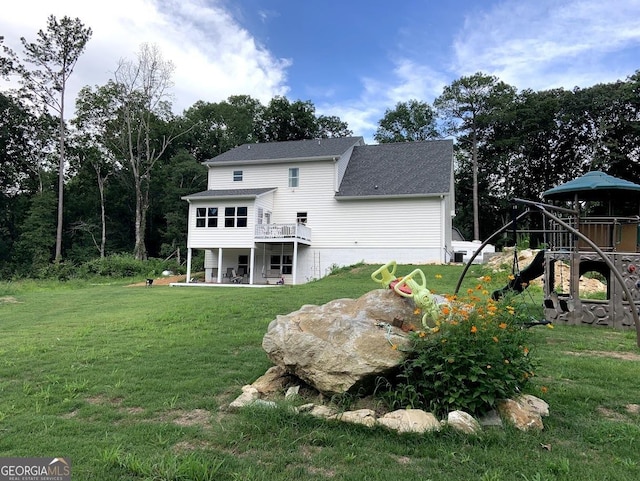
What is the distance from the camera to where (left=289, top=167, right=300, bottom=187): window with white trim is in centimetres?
2472

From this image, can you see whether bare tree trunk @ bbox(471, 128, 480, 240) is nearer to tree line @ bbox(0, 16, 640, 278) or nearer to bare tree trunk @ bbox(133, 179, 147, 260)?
tree line @ bbox(0, 16, 640, 278)

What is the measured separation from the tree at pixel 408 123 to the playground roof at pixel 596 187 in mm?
34279

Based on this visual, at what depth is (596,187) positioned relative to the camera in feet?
31.0

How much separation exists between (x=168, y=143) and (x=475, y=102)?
27.1 metres

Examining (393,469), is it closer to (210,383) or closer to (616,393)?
(210,383)

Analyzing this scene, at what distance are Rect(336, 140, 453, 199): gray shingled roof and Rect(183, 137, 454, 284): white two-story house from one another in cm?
6

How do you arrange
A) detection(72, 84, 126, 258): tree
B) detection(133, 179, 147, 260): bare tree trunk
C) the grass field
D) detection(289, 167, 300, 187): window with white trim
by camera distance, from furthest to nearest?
detection(72, 84, 126, 258): tree → detection(133, 179, 147, 260): bare tree trunk → detection(289, 167, 300, 187): window with white trim → the grass field

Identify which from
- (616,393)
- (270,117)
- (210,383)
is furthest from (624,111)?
(210,383)

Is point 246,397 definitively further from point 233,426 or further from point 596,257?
point 596,257

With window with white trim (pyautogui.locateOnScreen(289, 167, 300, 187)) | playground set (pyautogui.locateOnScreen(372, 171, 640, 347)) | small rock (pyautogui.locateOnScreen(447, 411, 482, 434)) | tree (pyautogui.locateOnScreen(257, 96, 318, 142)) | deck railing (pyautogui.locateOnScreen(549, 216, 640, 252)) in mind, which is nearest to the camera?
small rock (pyautogui.locateOnScreen(447, 411, 482, 434))

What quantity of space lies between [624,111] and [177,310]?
39697 millimetres

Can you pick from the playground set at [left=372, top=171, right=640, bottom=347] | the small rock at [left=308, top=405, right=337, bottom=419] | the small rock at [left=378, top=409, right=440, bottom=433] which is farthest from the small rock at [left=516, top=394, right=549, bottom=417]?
the playground set at [left=372, top=171, right=640, bottom=347]

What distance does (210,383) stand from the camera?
492cm

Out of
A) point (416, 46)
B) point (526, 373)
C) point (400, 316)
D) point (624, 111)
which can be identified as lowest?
point (526, 373)
